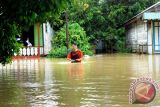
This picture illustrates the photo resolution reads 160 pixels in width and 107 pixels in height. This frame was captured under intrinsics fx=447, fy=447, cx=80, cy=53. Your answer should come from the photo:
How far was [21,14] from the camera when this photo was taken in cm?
1153

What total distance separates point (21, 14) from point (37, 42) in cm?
2445

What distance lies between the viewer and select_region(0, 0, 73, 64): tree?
11.4 m

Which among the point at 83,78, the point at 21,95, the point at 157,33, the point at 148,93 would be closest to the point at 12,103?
the point at 21,95

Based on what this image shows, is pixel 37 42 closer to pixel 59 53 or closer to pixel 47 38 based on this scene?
pixel 47 38

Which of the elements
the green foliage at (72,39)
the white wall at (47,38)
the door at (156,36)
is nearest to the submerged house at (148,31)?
the door at (156,36)

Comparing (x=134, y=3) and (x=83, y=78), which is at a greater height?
(x=134, y=3)

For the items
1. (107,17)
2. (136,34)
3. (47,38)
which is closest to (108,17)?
(107,17)

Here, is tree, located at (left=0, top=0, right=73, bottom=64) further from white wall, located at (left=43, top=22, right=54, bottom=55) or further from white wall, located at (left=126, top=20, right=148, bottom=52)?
white wall, located at (left=126, top=20, right=148, bottom=52)

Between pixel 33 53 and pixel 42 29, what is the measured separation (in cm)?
224

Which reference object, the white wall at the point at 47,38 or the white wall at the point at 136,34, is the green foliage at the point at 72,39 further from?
the white wall at the point at 136,34

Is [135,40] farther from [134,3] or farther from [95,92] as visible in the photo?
[95,92]

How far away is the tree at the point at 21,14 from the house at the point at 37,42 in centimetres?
2101

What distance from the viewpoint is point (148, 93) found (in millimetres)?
7414

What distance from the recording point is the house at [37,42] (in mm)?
35025
